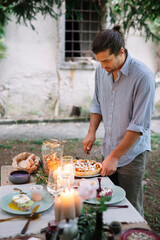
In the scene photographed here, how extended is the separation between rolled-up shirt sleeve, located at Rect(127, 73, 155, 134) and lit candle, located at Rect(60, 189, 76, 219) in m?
1.01

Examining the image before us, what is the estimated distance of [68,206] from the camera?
1.33m

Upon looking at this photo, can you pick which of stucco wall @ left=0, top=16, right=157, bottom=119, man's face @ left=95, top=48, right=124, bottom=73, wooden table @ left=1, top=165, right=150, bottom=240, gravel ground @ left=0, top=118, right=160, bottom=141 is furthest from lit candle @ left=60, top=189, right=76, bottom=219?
stucco wall @ left=0, top=16, right=157, bottom=119

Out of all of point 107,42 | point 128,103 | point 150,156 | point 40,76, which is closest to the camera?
point 107,42

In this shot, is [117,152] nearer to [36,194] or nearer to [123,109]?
[123,109]

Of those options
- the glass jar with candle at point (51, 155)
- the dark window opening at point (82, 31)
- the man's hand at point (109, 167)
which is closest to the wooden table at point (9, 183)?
the glass jar with candle at point (51, 155)

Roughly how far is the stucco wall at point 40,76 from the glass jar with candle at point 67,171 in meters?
5.93

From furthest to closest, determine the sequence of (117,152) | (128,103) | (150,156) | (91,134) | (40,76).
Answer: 1. (40,76)
2. (150,156)
3. (91,134)
4. (128,103)
5. (117,152)

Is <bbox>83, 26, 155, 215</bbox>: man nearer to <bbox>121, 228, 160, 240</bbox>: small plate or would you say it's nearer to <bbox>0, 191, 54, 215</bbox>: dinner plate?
<bbox>0, 191, 54, 215</bbox>: dinner plate

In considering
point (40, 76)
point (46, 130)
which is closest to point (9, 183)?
point (46, 130)

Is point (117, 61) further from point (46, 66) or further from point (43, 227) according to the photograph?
point (46, 66)

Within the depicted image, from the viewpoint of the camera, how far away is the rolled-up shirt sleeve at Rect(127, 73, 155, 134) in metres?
2.22

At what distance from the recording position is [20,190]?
1.98 m

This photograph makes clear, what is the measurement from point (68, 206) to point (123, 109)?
127 centimetres

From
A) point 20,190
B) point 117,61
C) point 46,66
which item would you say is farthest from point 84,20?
point 20,190
